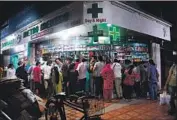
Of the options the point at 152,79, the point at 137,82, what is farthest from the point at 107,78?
the point at 152,79

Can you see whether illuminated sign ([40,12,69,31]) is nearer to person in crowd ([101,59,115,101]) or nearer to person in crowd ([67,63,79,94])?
person in crowd ([67,63,79,94])

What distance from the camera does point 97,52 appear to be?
9562mm

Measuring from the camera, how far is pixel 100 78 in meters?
8.37

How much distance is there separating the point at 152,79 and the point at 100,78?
6.11 ft

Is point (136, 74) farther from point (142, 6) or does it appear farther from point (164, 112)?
point (142, 6)

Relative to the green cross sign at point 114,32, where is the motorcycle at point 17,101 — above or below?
below

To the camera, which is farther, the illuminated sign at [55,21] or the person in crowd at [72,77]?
the person in crowd at [72,77]

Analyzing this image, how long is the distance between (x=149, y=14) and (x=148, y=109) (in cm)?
431

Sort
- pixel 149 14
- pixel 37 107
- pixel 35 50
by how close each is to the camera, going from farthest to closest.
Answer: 1. pixel 35 50
2. pixel 149 14
3. pixel 37 107

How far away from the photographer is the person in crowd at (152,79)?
776cm

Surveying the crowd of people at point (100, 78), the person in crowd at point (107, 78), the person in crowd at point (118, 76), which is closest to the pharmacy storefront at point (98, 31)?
the crowd of people at point (100, 78)

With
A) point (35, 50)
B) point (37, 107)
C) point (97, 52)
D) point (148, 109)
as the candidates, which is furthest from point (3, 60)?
point (37, 107)

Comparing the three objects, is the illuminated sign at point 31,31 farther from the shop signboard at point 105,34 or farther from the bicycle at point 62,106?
the bicycle at point 62,106

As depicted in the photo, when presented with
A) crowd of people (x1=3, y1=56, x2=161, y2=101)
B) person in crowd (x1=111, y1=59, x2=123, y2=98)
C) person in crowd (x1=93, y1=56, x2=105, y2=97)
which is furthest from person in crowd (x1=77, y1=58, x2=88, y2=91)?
person in crowd (x1=111, y1=59, x2=123, y2=98)
